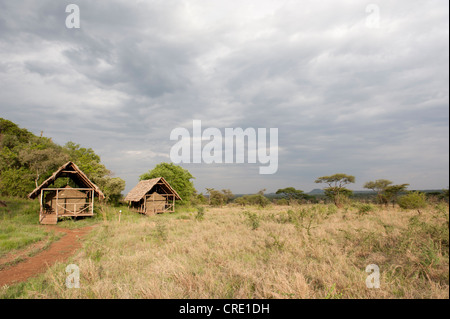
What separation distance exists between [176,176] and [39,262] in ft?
63.7

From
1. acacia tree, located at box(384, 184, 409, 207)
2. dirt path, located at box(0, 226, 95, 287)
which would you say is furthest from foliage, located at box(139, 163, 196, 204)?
acacia tree, located at box(384, 184, 409, 207)

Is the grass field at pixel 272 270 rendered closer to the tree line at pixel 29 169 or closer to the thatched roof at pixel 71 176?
the thatched roof at pixel 71 176

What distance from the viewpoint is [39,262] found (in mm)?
6863

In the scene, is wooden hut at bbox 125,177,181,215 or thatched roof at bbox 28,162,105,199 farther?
wooden hut at bbox 125,177,181,215

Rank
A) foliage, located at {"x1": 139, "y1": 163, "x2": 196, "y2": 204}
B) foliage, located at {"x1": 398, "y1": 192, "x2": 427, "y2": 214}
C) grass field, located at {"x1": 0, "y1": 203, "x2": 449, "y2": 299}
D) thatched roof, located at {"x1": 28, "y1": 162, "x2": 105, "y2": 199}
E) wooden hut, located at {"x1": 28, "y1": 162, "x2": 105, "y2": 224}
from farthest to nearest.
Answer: foliage, located at {"x1": 139, "y1": 163, "x2": 196, "y2": 204}
wooden hut, located at {"x1": 28, "y1": 162, "x2": 105, "y2": 224}
thatched roof, located at {"x1": 28, "y1": 162, "x2": 105, "y2": 199}
foliage, located at {"x1": 398, "y1": 192, "x2": 427, "y2": 214}
grass field, located at {"x1": 0, "y1": 203, "x2": 449, "y2": 299}

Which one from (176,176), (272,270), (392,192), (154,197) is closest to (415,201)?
(272,270)

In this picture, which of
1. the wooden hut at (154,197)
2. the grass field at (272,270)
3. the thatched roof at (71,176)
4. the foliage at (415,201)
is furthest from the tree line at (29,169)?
the foliage at (415,201)

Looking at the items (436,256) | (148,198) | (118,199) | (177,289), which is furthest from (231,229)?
(118,199)

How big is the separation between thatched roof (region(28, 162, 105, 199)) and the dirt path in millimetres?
6972

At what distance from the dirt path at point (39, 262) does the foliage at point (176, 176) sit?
15659mm

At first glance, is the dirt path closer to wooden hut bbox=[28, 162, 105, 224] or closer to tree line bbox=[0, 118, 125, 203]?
wooden hut bbox=[28, 162, 105, 224]

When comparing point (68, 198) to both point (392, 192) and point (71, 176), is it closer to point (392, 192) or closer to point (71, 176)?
point (71, 176)

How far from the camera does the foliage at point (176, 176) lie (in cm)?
2564

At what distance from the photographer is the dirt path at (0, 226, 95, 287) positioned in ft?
18.2
